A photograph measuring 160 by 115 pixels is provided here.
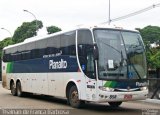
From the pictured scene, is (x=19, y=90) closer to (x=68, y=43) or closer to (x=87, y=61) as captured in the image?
(x=68, y=43)

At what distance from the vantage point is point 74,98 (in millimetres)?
18047

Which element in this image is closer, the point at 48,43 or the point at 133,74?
the point at 133,74

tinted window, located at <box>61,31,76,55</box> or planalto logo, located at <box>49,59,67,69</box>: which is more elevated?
tinted window, located at <box>61,31,76,55</box>

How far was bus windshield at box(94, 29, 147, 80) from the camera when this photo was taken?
53.2 feet

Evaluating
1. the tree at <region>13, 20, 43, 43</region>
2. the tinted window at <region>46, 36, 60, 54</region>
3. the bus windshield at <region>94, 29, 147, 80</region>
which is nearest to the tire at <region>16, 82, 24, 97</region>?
the tinted window at <region>46, 36, 60, 54</region>

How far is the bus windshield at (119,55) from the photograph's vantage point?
639 inches

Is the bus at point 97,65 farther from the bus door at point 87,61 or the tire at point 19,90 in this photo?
the tire at point 19,90

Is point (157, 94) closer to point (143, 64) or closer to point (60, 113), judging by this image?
point (143, 64)

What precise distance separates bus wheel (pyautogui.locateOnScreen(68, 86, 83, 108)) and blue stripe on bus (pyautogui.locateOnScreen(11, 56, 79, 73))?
84cm

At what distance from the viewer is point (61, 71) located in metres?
19.5

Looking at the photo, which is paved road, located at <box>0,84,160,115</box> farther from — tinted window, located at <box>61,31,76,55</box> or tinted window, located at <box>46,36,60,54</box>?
tinted window, located at <box>46,36,60,54</box>

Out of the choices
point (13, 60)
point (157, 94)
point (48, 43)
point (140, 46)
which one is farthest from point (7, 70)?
point (140, 46)

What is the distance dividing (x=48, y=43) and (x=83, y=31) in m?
4.04

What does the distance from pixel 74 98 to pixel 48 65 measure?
364cm
